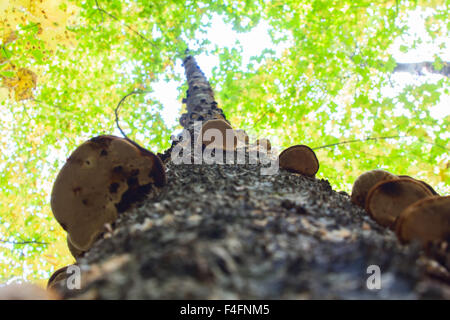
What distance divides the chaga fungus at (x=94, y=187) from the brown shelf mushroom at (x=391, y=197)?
1.70m

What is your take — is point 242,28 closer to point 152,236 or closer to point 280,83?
point 280,83

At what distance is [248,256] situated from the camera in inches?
45.6

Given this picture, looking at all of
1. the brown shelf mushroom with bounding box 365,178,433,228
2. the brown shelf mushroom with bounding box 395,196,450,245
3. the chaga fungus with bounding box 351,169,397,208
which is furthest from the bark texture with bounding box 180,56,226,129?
the brown shelf mushroom with bounding box 395,196,450,245

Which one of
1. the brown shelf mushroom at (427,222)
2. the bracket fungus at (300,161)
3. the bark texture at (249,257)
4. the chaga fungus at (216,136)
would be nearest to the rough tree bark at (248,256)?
the bark texture at (249,257)

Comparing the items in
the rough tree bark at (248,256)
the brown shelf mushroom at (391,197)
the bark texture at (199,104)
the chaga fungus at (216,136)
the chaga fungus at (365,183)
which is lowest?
the rough tree bark at (248,256)

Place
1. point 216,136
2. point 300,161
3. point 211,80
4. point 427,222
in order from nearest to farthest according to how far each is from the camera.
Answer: point 427,222 → point 300,161 → point 216,136 → point 211,80

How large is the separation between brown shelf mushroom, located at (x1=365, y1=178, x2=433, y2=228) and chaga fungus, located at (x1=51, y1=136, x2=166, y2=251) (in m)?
1.70

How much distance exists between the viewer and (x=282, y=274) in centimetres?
108

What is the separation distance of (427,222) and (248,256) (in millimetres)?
1079

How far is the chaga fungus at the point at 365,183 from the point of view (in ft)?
8.03

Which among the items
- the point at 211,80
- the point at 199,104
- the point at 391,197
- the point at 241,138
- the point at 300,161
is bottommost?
the point at 391,197

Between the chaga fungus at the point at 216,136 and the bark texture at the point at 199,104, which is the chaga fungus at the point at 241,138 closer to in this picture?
the chaga fungus at the point at 216,136

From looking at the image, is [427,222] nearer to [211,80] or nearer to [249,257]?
[249,257]

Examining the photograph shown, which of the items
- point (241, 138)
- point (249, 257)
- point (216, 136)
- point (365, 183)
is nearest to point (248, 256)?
point (249, 257)
